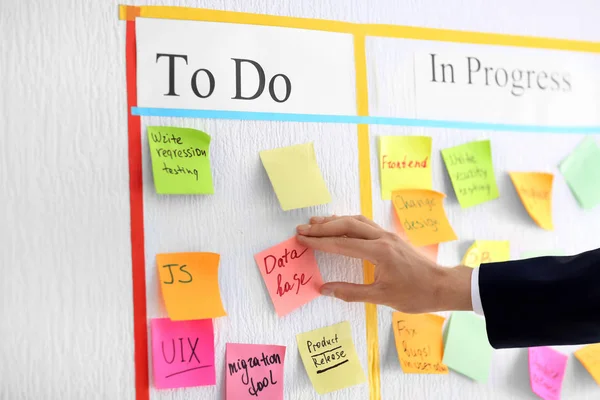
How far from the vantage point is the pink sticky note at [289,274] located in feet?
3.44

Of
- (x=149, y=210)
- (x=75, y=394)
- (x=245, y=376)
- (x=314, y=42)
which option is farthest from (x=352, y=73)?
(x=75, y=394)

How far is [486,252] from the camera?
1188 mm

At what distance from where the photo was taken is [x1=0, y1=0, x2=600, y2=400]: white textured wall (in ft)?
3.11

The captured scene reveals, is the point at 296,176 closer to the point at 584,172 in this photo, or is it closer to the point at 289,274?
the point at 289,274

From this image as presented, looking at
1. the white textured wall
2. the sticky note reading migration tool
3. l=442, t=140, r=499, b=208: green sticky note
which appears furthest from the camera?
l=442, t=140, r=499, b=208: green sticky note

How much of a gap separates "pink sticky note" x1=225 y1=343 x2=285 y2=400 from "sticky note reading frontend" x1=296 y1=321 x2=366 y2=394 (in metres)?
0.05

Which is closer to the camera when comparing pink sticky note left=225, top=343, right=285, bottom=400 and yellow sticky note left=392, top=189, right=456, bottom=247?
pink sticky note left=225, top=343, right=285, bottom=400

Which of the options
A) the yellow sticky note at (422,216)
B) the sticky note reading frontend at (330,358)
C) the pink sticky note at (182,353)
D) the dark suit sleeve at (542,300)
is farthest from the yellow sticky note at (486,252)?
the pink sticky note at (182,353)

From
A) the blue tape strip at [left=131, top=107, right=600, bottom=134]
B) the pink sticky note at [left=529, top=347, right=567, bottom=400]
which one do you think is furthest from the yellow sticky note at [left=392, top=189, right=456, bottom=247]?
the pink sticky note at [left=529, top=347, right=567, bottom=400]

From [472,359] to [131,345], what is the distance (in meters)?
0.60

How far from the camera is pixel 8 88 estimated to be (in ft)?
3.18

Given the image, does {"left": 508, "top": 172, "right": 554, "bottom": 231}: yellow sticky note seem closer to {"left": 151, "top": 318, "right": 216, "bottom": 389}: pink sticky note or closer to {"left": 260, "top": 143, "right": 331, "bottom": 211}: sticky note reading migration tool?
{"left": 260, "top": 143, "right": 331, "bottom": 211}: sticky note reading migration tool

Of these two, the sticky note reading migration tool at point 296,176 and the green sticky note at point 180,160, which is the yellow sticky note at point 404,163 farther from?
the green sticky note at point 180,160

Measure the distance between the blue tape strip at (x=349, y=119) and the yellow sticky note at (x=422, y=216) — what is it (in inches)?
5.1
